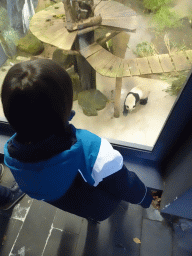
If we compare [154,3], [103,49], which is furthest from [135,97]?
[154,3]

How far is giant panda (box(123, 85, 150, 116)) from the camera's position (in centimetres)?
174

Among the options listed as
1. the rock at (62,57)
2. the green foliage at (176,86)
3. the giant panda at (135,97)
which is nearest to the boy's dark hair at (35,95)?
the green foliage at (176,86)

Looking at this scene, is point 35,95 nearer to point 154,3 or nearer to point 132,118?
point 154,3

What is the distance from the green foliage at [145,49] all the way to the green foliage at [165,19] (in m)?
0.12

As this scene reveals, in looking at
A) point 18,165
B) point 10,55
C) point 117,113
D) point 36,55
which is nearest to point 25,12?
point 36,55

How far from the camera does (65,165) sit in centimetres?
72

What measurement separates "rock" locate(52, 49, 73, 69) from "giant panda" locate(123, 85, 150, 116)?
2.01 ft

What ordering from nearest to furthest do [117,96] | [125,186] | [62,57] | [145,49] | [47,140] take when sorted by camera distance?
[47,140] → [125,186] → [145,49] → [62,57] → [117,96]

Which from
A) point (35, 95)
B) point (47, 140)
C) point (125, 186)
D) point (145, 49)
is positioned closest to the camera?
point (35, 95)

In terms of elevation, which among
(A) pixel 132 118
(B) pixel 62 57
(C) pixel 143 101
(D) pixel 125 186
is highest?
(B) pixel 62 57

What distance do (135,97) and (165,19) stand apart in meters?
0.73

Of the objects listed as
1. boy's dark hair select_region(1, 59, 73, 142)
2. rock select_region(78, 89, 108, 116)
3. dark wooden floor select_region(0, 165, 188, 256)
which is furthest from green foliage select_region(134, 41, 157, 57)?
dark wooden floor select_region(0, 165, 188, 256)

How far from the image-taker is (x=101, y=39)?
1.41 m

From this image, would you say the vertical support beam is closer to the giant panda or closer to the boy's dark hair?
the giant panda
